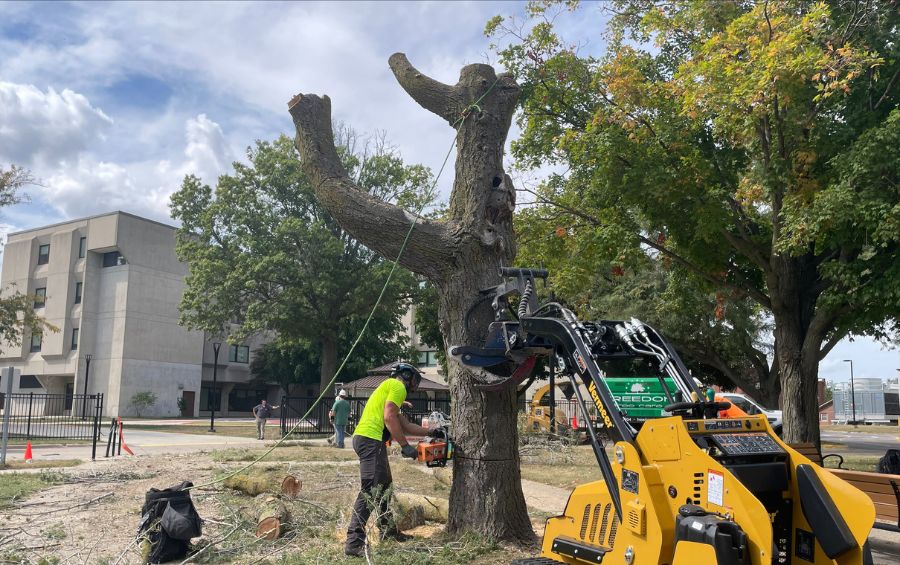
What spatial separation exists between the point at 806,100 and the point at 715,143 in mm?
3255

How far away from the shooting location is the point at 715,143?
643 inches

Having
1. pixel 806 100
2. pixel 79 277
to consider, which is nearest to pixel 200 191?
pixel 79 277

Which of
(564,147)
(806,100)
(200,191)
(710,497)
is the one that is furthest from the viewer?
(200,191)

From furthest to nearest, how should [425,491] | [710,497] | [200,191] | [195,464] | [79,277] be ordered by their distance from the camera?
[79,277]
[200,191]
[195,464]
[425,491]
[710,497]

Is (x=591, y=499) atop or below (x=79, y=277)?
below

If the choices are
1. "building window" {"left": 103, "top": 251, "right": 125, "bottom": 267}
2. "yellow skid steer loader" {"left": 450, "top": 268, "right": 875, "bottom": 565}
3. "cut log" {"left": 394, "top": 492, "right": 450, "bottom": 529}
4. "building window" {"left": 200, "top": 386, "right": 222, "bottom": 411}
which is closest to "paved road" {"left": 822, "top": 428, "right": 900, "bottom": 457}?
"cut log" {"left": 394, "top": 492, "right": 450, "bottom": 529}

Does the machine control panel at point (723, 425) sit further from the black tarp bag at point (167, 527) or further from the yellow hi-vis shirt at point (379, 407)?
the black tarp bag at point (167, 527)

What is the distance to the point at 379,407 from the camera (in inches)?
285

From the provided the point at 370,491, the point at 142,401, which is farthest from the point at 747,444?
the point at 142,401

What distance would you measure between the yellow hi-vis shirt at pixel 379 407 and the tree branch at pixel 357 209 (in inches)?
53.8

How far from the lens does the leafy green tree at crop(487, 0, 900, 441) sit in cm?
1198

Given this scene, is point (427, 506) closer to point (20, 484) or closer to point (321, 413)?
point (20, 484)

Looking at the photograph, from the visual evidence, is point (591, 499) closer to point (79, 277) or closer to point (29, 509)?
point (29, 509)

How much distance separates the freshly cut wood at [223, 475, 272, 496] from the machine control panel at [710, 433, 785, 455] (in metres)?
7.40
